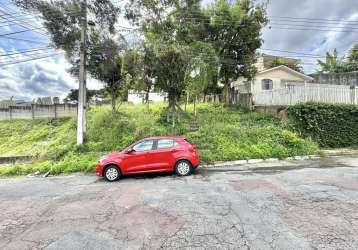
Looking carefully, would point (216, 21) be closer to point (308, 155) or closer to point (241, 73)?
point (241, 73)

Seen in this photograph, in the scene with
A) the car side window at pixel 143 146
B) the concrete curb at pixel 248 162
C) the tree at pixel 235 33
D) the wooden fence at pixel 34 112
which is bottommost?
the concrete curb at pixel 248 162

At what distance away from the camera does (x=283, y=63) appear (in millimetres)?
35469

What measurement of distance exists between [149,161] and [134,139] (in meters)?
4.33


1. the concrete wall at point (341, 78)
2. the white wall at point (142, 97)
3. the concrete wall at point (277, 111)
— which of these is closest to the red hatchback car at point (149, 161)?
the white wall at point (142, 97)

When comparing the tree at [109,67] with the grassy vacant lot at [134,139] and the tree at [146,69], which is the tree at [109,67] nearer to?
the tree at [146,69]

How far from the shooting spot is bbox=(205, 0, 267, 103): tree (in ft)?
68.5

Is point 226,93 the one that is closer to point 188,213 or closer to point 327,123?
point 327,123

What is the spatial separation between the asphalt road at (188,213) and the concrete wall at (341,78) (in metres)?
24.1

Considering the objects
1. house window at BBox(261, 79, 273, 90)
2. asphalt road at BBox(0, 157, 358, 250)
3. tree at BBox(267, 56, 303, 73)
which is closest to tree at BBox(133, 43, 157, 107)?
asphalt road at BBox(0, 157, 358, 250)

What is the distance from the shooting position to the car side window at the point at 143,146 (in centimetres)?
883

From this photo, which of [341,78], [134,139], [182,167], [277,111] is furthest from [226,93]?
[182,167]

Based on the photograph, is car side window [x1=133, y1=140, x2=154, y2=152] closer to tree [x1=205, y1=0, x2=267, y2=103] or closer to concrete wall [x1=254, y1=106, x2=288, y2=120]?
concrete wall [x1=254, y1=106, x2=288, y2=120]

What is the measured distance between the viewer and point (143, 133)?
13.3m

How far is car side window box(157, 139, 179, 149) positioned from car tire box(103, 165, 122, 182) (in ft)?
5.70
